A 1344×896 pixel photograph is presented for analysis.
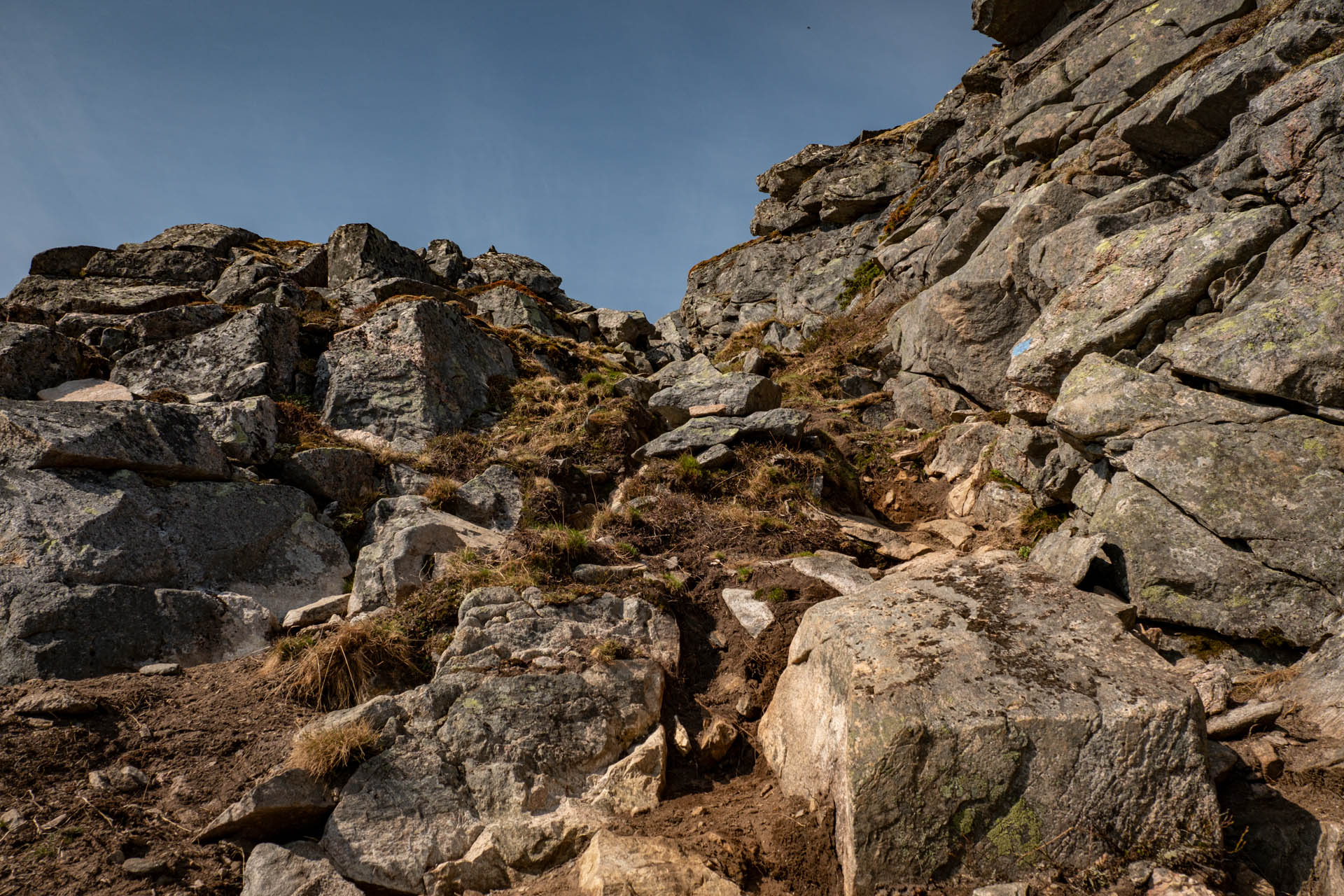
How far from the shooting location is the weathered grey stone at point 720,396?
16.8 m

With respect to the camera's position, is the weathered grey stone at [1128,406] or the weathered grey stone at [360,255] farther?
the weathered grey stone at [360,255]

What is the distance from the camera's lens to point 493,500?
43.3 ft

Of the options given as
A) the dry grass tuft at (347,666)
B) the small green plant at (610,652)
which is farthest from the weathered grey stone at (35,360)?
the small green plant at (610,652)

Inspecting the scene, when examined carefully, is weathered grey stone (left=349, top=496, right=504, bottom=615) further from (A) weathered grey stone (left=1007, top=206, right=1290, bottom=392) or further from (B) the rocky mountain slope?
(A) weathered grey stone (left=1007, top=206, right=1290, bottom=392)

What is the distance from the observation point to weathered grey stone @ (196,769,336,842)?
233 inches

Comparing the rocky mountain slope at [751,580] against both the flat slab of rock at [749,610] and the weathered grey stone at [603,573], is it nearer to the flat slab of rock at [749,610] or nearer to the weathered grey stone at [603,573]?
the flat slab of rock at [749,610]

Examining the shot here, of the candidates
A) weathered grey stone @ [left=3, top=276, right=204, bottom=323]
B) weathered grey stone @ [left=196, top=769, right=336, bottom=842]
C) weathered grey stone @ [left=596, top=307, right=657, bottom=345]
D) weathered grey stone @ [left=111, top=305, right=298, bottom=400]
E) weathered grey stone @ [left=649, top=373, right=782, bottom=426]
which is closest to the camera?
weathered grey stone @ [left=196, top=769, right=336, bottom=842]

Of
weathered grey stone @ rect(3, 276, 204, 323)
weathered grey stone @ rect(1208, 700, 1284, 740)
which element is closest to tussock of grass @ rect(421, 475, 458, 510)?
weathered grey stone @ rect(3, 276, 204, 323)

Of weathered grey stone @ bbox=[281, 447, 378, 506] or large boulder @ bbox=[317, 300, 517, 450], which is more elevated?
large boulder @ bbox=[317, 300, 517, 450]

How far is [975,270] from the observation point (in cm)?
1727

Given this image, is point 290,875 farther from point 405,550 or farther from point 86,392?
point 86,392

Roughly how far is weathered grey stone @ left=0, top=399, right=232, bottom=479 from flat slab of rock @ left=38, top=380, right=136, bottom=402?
403 cm

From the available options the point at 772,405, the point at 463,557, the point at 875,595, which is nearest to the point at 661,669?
the point at 875,595

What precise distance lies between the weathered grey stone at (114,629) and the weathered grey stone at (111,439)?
7.85 ft
